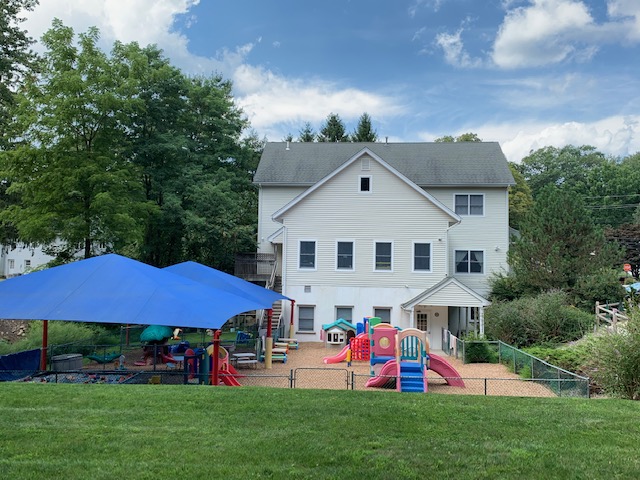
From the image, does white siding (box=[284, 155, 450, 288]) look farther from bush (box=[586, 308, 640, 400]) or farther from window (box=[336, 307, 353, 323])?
bush (box=[586, 308, 640, 400])

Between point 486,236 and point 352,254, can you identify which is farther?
point 486,236

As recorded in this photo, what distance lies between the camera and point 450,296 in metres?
22.1

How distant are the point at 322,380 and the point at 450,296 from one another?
9.38 meters

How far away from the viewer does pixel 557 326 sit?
19.2m

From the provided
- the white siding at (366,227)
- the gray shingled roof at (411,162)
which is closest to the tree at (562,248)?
the white siding at (366,227)

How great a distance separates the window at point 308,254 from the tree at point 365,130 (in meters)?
30.1

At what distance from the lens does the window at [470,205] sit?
1109 inches

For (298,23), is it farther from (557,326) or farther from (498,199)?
(557,326)

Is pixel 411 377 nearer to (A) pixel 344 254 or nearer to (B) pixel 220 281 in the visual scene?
(B) pixel 220 281

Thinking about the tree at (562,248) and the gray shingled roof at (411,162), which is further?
the gray shingled roof at (411,162)

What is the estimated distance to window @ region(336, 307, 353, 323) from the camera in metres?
24.6

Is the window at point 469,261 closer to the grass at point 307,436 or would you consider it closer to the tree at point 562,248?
the tree at point 562,248

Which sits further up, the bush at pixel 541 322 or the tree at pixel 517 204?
the tree at pixel 517 204

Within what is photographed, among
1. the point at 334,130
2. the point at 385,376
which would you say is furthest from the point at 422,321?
the point at 334,130
